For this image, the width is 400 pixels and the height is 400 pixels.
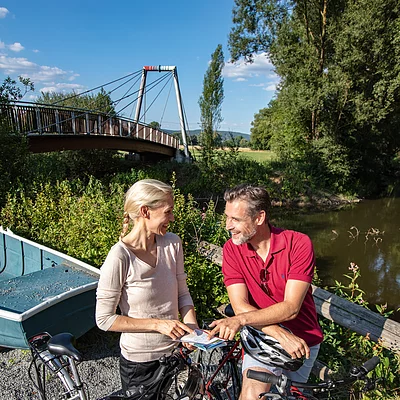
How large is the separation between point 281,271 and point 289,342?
1.28 feet

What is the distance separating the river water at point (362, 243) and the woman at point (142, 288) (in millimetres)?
5848

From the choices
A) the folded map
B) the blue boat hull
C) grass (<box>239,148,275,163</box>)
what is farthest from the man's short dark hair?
grass (<box>239,148,275,163</box>)

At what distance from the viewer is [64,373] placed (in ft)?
6.61

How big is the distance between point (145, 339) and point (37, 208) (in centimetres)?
406

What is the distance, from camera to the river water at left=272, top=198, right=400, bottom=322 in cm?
796

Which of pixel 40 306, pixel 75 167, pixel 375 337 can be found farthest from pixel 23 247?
pixel 75 167

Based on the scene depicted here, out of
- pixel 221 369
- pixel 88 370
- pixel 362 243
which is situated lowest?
pixel 362 243

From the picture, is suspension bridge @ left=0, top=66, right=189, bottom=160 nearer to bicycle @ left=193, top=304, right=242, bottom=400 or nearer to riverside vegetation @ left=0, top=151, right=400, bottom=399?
riverside vegetation @ left=0, top=151, right=400, bottom=399

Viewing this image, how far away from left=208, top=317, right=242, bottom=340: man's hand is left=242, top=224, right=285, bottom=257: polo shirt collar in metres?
0.47

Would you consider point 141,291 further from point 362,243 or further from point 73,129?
point 73,129

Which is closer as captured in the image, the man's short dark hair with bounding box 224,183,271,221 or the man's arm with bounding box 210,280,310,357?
the man's arm with bounding box 210,280,310,357

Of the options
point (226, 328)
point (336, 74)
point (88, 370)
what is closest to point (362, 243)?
point (336, 74)

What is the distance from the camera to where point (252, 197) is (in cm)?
206

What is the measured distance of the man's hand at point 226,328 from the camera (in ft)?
5.45
